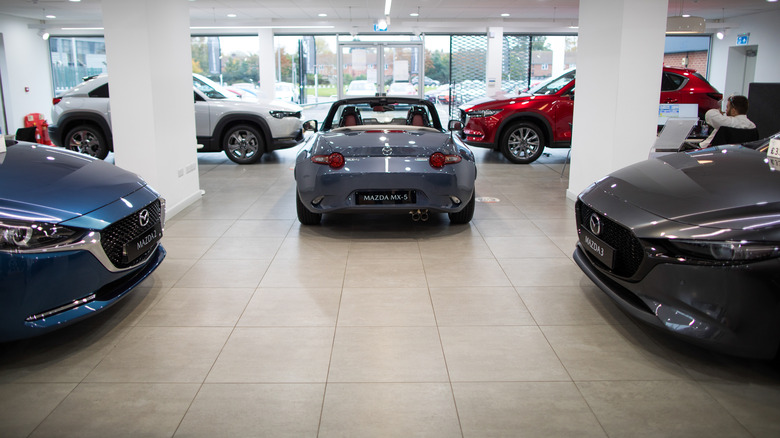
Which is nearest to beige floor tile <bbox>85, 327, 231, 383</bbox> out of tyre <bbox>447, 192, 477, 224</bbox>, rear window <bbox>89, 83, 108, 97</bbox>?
tyre <bbox>447, 192, 477, 224</bbox>

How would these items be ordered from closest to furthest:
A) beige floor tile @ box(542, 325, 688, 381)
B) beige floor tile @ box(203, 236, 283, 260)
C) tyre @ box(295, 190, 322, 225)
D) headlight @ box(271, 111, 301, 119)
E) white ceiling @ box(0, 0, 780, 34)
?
beige floor tile @ box(542, 325, 688, 381) → beige floor tile @ box(203, 236, 283, 260) → tyre @ box(295, 190, 322, 225) → headlight @ box(271, 111, 301, 119) → white ceiling @ box(0, 0, 780, 34)

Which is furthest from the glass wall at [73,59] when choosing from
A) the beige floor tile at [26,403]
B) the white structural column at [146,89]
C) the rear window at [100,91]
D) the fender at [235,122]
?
the beige floor tile at [26,403]

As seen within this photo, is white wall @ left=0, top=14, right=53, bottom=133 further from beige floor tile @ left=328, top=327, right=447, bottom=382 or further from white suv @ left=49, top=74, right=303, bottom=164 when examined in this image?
beige floor tile @ left=328, top=327, right=447, bottom=382

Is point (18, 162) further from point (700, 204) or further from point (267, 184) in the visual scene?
point (267, 184)

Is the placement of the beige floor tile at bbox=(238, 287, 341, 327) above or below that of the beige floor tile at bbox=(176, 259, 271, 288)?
below

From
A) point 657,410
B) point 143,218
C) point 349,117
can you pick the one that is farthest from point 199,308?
point 349,117

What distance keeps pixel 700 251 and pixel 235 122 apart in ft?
27.3

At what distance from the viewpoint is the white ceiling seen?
44.1 feet

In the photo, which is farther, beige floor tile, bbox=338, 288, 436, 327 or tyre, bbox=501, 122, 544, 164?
tyre, bbox=501, 122, 544, 164

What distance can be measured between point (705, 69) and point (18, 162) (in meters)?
20.4

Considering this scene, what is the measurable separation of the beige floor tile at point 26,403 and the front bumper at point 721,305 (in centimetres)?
276

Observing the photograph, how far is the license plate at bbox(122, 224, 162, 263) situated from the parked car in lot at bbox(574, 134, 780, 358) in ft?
8.62

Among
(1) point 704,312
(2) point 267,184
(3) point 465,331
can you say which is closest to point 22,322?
(3) point 465,331

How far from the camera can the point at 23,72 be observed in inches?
635
